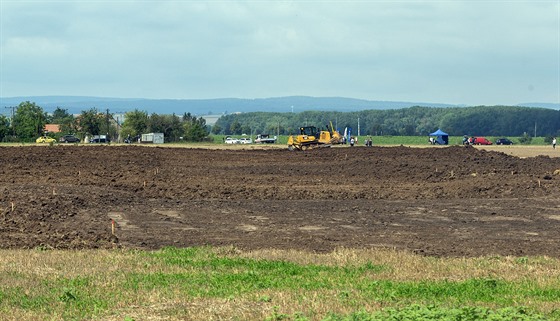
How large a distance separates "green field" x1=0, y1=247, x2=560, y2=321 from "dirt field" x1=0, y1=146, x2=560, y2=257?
1700 mm

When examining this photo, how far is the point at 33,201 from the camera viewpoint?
2597 cm

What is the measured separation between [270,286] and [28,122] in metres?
113

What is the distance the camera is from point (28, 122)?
122375mm

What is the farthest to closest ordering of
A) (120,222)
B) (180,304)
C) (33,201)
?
1. (33,201)
2. (120,222)
3. (180,304)

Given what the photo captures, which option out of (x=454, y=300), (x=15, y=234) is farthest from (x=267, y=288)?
(x=15, y=234)

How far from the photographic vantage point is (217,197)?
103ft

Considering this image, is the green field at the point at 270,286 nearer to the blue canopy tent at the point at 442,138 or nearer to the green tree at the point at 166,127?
the blue canopy tent at the point at 442,138

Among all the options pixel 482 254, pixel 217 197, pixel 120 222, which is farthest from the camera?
pixel 217 197

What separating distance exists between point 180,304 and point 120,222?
1123 centimetres

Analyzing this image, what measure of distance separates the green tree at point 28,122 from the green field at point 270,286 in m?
103

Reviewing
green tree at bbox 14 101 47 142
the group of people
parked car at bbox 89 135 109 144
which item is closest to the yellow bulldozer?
the group of people

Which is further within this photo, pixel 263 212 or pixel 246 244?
pixel 263 212

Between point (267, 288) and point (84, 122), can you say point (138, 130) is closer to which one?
point (84, 122)

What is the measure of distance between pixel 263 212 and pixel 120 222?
4.57 metres
